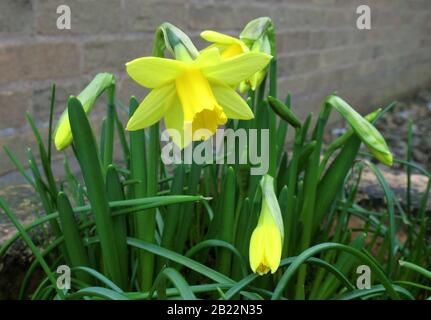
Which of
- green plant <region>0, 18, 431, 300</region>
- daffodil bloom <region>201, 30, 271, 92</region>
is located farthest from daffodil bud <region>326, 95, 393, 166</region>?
daffodil bloom <region>201, 30, 271, 92</region>

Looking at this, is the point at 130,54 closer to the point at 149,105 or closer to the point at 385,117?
the point at 149,105

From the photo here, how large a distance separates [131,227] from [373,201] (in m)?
0.73

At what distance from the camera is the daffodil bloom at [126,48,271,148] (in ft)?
Result: 2.35

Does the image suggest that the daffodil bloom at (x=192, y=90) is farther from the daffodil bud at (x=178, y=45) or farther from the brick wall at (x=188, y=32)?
the brick wall at (x=188, y=32)

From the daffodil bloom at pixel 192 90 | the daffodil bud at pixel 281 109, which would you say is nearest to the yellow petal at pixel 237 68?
the daffodil bloom at pixel 192 90

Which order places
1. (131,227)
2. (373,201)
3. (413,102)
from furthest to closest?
(413,102)
(373,201)
(131,227)

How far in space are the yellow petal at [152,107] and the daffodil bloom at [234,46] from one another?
0.10m

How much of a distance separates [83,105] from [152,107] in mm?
142

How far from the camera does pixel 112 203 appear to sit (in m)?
0.92

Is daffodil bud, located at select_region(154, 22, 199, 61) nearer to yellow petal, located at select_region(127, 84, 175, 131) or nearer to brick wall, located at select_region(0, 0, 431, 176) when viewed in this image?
yellow petal, located at select_region(127, 84, 175, 131)

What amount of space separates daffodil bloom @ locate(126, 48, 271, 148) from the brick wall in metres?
0.88

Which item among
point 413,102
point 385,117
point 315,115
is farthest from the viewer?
point 413,102

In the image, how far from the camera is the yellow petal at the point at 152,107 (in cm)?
76
